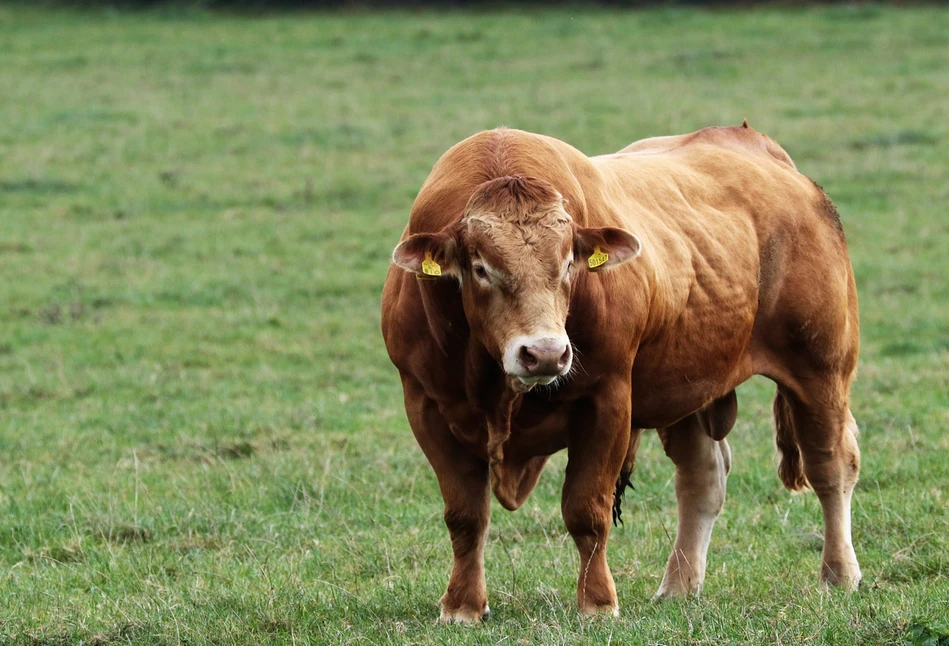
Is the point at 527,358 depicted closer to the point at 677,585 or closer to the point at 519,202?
the point at 519,202

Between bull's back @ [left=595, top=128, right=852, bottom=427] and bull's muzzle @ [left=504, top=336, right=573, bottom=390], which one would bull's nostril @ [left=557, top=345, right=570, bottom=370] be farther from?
bull's back @ [left=595, top=128, right=852, bottom=427]

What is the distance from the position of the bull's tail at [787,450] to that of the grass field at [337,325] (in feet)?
0.79

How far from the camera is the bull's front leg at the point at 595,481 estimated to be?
17.5 feet

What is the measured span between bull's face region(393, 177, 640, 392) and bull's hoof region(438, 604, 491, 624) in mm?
1052

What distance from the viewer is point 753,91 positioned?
2184 cm

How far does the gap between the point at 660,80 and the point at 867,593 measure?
18.3 metres

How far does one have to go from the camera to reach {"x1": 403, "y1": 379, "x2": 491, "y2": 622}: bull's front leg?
5.52 metres

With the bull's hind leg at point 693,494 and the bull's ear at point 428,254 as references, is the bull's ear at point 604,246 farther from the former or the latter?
the bull's hind leg at point 693,494

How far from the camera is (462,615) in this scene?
214 inches

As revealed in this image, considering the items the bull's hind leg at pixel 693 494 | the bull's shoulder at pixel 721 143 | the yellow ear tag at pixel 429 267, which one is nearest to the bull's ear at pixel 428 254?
the yellow ear tag at pixel 429 267

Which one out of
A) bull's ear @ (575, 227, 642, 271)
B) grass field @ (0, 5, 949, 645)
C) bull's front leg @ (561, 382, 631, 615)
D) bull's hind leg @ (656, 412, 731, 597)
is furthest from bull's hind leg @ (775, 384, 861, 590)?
bull's ear @ (575, 227, 642, 271)

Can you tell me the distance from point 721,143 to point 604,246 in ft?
7.35

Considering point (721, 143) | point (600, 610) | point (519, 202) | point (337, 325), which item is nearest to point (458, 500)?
point (600, 610)

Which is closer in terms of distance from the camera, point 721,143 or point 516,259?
point 516,259
